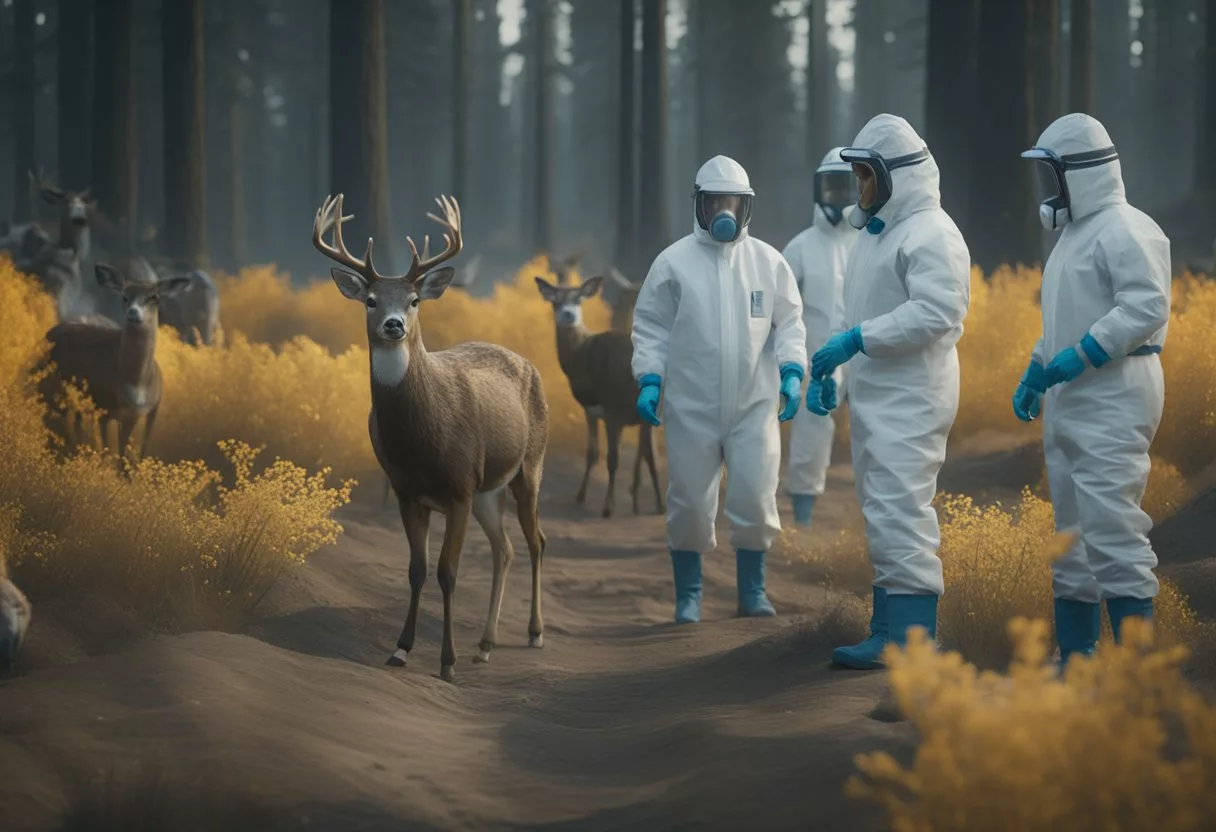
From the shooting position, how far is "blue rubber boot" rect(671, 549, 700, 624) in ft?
31.9

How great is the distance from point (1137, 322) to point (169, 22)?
19.9 m

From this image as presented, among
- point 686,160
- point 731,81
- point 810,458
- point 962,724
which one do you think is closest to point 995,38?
point 810,458

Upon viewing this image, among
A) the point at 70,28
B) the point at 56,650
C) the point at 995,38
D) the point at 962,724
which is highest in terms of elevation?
the point at 70,28

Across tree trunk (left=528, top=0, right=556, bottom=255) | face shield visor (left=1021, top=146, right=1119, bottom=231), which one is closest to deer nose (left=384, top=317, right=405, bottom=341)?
face shield visor (left=1021, top=146, right=1119, bottom=231)

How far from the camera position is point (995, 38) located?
1947 cm

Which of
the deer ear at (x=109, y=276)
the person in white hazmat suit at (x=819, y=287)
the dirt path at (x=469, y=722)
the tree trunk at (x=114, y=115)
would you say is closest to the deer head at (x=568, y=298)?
the person in white hazmat suit at (x=819, y=287)

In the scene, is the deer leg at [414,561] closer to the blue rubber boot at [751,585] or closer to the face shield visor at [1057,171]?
the blue rubber boot at [751,585]

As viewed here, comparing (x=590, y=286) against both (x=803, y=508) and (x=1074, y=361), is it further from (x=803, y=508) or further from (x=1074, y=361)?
(x=1074, y=361)

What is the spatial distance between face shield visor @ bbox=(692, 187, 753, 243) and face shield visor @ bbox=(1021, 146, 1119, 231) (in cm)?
232

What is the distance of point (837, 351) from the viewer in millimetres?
7555

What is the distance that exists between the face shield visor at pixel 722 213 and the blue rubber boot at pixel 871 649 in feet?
8.47

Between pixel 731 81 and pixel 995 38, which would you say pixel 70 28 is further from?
pixel 731 81

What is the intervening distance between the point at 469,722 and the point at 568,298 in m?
7.70

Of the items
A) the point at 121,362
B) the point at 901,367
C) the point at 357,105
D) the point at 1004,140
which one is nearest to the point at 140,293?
the point at 121,362
